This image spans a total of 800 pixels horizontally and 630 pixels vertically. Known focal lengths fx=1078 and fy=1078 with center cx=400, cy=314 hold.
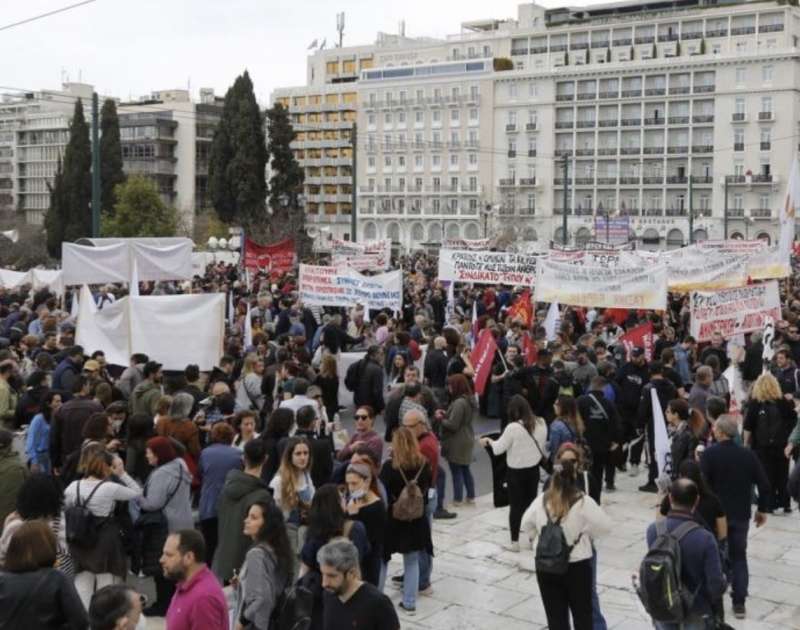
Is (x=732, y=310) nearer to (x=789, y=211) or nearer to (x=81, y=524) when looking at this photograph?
(x=789, y=211)

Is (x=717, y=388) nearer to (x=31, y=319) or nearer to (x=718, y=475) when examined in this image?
(x=718, y=475)

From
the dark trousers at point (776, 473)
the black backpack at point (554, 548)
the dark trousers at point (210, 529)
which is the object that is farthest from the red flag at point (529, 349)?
the black backpack at point (554, 548)

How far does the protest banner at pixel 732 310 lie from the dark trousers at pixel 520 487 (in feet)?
19.1

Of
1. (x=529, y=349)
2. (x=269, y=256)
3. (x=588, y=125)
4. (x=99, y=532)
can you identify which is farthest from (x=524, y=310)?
(x=588, y=125)

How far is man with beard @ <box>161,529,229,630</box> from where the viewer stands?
209 inches

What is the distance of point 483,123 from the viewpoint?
304 ft

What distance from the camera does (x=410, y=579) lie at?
8195 mm

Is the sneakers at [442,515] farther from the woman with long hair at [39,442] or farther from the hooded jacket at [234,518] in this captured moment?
the hooded jacket at [234,518]

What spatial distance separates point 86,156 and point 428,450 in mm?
64519

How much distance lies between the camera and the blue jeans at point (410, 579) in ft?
26.6

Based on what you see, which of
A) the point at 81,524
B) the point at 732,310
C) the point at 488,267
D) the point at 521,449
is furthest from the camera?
the point at 488,267

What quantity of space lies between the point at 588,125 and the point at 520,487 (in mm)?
81953

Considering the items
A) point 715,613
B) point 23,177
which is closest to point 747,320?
point 715,613

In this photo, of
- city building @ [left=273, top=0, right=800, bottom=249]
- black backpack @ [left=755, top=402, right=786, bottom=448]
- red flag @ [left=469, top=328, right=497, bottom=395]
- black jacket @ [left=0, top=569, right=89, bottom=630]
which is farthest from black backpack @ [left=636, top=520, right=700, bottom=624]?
city building @ [left=273, top=0, right=800, bottom=249]
